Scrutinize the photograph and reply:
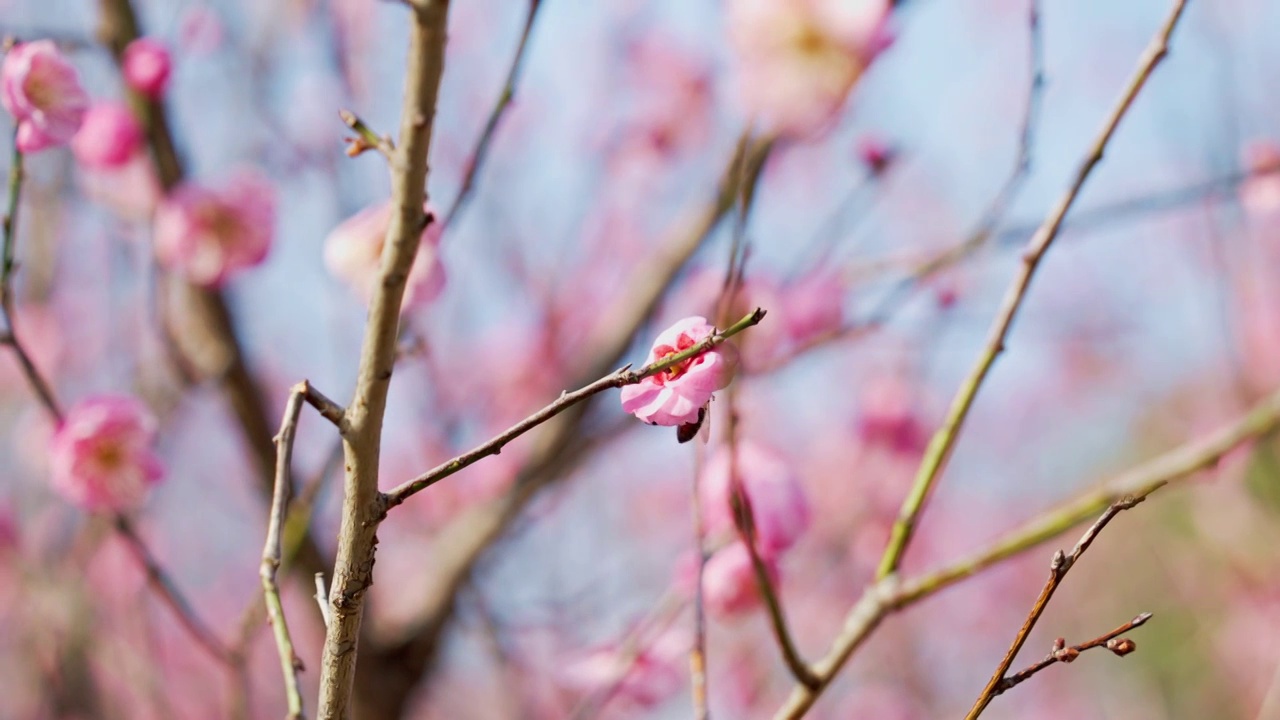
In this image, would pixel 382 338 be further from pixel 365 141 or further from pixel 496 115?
pixel 496 115

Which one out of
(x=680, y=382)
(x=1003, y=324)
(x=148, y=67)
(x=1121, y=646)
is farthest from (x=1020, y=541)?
(x=148, y=67)

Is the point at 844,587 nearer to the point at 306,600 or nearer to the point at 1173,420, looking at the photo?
the point at 306,600

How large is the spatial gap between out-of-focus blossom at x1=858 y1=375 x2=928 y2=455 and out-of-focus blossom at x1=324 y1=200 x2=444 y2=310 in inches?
47.6

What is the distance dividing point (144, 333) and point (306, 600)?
0.99m

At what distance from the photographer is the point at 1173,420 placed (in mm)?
5281

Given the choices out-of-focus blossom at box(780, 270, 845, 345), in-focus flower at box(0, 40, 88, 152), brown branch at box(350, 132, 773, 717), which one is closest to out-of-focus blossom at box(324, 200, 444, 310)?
in-focus flower at box(0, 40, 88, 152)

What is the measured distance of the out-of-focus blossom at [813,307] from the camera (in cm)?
179

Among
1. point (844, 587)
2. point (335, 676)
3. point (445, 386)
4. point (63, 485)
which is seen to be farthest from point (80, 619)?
point (844, 587)

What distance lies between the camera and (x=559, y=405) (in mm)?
602

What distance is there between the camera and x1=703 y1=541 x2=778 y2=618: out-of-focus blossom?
3.82 ft

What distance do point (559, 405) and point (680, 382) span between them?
0.31 feet

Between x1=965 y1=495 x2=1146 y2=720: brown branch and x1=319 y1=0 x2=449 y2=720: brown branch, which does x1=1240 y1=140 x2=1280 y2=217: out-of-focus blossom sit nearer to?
x1=965 y1=495 x2=1146 y2=720: brown branch

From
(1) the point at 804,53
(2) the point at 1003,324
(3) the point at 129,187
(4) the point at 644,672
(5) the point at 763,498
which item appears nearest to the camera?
(2) the point at 1003,324

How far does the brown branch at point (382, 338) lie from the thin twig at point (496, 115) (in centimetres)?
38
